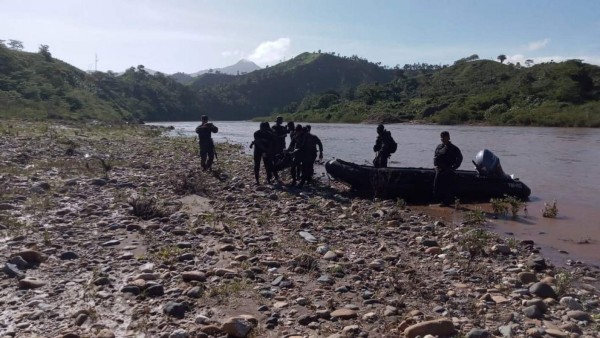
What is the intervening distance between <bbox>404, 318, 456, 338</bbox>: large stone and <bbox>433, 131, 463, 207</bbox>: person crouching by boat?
24.5ft

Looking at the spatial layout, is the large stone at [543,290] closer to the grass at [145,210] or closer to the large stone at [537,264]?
the large stone at [537,264]

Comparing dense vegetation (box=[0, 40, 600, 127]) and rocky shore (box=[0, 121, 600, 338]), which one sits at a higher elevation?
dense vegetation (box=[0, 40, 600, 127])

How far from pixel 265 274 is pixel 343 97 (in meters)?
95.3

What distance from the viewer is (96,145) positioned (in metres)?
25.1

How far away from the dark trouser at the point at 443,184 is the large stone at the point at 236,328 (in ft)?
27.9

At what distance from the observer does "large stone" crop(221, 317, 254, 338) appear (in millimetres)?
4945

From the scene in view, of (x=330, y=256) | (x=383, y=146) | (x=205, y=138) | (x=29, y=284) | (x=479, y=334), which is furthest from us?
(x=205, y=138)

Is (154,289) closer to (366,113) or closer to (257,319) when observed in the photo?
(257,319)

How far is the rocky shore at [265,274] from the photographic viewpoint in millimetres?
5242

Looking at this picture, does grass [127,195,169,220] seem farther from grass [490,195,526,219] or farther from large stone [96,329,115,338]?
grass [490,195,526,219]

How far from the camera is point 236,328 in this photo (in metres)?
4.96

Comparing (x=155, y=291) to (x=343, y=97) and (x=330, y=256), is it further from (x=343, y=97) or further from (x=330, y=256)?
(x=343, y=97)

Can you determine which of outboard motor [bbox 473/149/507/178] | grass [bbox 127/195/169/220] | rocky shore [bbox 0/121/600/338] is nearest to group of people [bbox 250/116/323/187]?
rocky shore [bbox 0/121/600/338]

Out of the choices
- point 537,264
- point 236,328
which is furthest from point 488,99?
point 236,328
